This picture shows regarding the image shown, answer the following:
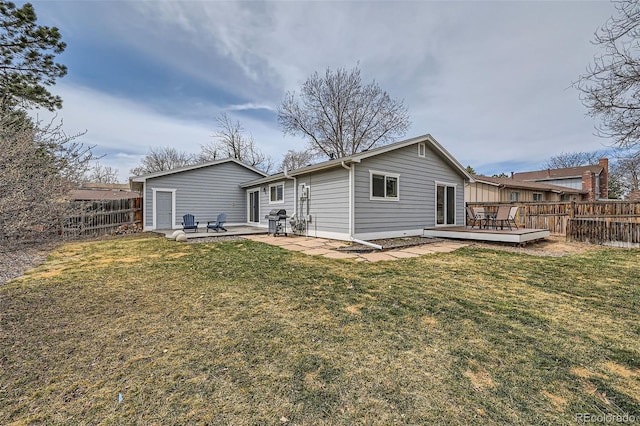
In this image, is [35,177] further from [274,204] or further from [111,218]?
[111,218]

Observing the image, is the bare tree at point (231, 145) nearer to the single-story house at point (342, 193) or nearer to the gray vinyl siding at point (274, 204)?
the single-story house at point (342, 193)

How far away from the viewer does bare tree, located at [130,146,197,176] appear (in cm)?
3541

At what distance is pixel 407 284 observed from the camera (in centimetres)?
438

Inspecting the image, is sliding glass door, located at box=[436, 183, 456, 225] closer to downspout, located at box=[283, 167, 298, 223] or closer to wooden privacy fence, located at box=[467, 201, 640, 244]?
wooden privacy fence, located at box=[467, 201, 640, 244]

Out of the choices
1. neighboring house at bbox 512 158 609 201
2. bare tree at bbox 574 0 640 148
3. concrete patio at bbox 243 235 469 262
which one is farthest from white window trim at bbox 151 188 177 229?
neighboring house at bbox 512 158 609 201

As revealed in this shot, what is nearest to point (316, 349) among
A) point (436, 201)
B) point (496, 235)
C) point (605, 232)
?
point (496, 235)

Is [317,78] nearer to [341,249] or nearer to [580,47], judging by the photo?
[580,47]

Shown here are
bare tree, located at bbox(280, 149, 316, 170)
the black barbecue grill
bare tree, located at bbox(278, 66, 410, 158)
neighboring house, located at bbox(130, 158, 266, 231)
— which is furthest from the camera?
bare tree, located at bbox(280, 149, 316, 170)

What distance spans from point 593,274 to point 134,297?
763cm

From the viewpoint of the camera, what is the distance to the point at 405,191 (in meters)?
10.1

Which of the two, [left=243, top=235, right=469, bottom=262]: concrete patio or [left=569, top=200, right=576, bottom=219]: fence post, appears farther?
[left=569, top=200, right=576, bottom=219]: fence post

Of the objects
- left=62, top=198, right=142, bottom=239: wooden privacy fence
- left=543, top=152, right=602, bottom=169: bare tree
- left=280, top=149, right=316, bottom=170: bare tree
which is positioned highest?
left=543, top=152, right=602, bottom=169: bare tree

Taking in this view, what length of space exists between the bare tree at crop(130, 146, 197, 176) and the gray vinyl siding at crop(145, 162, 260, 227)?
23527mm

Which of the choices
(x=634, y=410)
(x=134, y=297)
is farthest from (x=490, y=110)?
(x=134, y=297)
